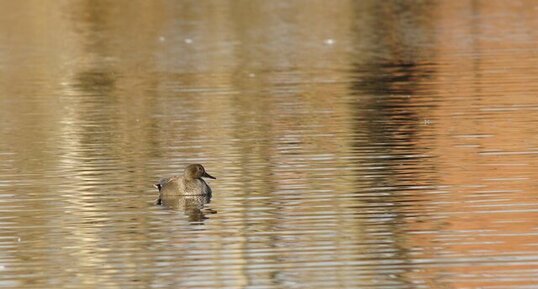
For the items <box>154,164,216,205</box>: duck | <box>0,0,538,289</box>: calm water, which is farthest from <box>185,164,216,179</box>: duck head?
<box>0,0,538,289</box>: calm water

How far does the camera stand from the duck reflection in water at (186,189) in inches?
588

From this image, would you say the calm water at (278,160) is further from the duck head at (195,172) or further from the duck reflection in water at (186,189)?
the duck head at (195,172)

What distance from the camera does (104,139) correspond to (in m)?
19.4

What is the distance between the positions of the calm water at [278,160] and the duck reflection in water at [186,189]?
176 mm

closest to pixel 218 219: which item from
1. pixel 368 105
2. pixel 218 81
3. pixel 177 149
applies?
pixel 177 149

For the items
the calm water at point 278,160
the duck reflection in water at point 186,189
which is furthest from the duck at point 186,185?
the calm water at point 278,160

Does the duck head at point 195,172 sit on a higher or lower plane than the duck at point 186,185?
higher

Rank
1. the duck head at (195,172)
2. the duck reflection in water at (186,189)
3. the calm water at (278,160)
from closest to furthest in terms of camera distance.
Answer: the calm water at (278,160)
the duck reflection in water at (186,189)
the duck head at (195,172)

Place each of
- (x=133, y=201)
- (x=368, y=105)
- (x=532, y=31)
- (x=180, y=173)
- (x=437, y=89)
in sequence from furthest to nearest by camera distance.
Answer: (x=532, y=31) → (x=437, y=89) → (x=368, y=105) → (x=180, y=173) → (x=133, y=201)

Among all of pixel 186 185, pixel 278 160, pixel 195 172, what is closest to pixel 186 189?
pixel 186 185

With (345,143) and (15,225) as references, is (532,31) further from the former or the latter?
(15,225)

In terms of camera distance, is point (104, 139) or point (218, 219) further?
point (104, 139)

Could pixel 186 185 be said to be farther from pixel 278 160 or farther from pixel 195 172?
pixel 278 160

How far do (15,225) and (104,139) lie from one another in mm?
5830
